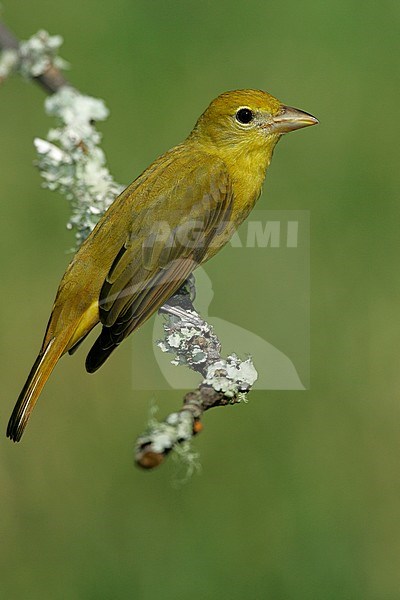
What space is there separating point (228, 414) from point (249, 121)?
6.87ft

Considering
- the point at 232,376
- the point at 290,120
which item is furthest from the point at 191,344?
the point at 290,120

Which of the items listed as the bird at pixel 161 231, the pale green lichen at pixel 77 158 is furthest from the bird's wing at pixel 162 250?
the pale green lichen at pixel 77 158

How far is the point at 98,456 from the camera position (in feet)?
19.3

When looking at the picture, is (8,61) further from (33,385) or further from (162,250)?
(33,385)

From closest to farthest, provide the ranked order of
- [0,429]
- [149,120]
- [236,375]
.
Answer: [236,375]
[0,429]
[149,120]

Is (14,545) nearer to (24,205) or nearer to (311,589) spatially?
(311,589)

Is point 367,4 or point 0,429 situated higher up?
point 367,4

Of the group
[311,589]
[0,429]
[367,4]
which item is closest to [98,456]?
[0,429]

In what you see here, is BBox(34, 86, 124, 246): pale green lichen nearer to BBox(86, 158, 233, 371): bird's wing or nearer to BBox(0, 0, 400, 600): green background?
BBox(86, 158, 233, 371): bird's wing

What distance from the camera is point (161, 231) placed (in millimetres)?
4238

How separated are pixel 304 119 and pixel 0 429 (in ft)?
8.40

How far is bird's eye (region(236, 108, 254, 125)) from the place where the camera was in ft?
14.8

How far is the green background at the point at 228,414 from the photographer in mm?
5590

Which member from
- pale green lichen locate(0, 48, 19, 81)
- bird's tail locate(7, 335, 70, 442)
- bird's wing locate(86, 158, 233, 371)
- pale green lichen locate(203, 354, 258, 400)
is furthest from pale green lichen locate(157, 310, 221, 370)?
pale green lichen locate(0, 48, 19, 81)
